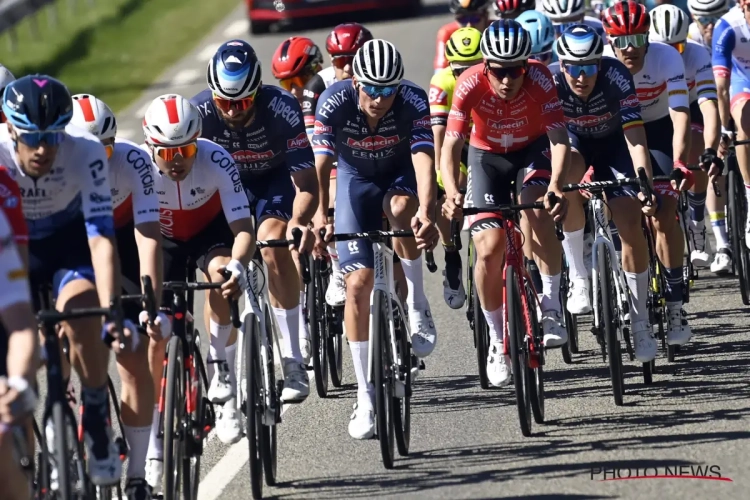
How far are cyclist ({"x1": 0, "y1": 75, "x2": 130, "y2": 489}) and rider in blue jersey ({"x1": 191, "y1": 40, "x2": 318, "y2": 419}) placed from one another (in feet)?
6.01

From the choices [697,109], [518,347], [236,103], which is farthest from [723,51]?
[236,103]

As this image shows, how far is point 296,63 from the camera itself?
39.3 feet

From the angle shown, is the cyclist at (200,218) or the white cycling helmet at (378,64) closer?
the cyclist at (200,218)

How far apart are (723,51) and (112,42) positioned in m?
17.6

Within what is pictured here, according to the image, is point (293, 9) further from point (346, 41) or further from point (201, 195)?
point (201, 195)

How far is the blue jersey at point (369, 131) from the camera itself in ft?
31.6

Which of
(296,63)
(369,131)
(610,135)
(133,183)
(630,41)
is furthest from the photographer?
(296,63)

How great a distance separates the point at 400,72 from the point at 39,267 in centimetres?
271

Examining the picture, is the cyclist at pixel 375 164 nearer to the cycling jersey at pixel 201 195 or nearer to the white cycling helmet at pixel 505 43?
the white cycling helmet at pixel 505 43

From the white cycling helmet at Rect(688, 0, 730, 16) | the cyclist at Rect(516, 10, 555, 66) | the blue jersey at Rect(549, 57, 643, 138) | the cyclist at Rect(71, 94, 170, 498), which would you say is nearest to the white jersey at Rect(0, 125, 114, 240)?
the cyclist at Rect(71, 94, 170, 498)

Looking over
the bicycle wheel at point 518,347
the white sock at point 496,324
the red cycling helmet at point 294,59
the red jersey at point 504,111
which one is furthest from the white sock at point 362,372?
the red cycling helmet at point 294,59

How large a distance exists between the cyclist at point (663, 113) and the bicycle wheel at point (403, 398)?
82.4 inches

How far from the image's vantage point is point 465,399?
32.4 ft

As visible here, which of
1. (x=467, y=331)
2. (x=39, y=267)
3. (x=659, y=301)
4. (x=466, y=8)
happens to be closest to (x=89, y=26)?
(x=466, y=8)
